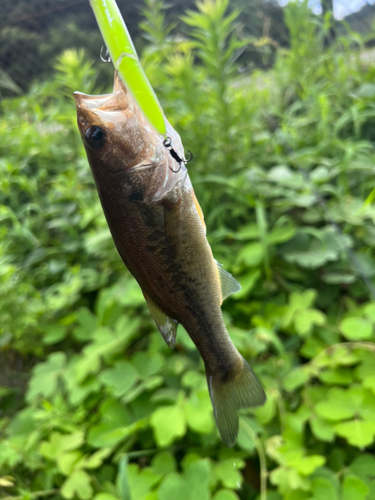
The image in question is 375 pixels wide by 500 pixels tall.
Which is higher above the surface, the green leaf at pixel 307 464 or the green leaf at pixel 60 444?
the green leaf at pixel 60 444

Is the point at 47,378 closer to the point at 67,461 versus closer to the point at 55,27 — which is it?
the point at 67,461

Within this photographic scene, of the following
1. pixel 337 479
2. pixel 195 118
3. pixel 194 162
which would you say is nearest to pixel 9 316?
pixel 194 162

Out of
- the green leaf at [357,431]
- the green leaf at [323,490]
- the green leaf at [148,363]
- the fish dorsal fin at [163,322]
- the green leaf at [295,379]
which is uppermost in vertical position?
the fish dorsal fin at [163,322]

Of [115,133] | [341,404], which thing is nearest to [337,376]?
[341,404]

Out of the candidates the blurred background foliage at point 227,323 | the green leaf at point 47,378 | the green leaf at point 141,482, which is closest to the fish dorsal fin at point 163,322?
the blurred background foliage at point 227,323

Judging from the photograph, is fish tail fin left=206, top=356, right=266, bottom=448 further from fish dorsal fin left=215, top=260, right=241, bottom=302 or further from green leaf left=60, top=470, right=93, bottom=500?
green leaf left=60, top=470, right=93, bottom=500

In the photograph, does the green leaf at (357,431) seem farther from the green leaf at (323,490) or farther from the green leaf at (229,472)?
the green leaf at (229,472)
